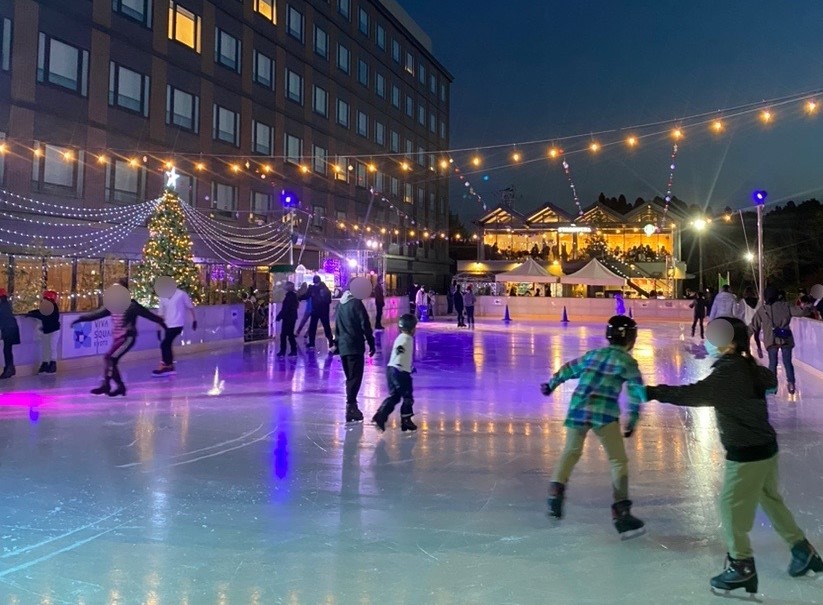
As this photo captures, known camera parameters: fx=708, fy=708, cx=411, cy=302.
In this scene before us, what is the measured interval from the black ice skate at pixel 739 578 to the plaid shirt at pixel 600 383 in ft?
3.32

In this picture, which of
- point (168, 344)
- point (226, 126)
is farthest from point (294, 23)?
point (168, 344)

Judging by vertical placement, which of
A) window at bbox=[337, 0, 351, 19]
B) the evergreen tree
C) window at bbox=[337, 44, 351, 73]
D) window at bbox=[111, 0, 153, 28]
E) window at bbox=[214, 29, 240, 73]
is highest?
window at bbox=[337, 0, 351, 19]

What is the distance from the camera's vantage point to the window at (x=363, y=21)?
1725 inches

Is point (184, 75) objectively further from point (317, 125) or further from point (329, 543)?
point (329, 543)

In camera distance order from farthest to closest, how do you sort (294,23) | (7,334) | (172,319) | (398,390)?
(294,23) < (172,319) < (7,334) < (398,390)

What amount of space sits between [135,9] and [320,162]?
14571 mm

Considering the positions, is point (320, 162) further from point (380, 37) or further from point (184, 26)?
point (380, 37)

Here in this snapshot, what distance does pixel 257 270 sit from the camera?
3325 centimetres

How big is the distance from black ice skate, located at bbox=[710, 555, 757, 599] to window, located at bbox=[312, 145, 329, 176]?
3644 cm

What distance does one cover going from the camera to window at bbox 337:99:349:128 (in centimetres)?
4121

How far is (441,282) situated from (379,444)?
50.3 metres

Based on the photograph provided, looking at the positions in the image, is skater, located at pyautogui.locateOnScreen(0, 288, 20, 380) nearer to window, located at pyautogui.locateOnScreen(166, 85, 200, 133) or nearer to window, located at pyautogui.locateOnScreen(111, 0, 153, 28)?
window, located at pyautogui.locateOnScreen(111, 0, 153, 28)

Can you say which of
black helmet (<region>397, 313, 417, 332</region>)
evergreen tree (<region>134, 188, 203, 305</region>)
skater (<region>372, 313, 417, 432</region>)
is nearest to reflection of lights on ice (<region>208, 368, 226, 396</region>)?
skater (<region>372, 313, 417, 432</region>)

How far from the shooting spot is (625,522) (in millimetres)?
4246
